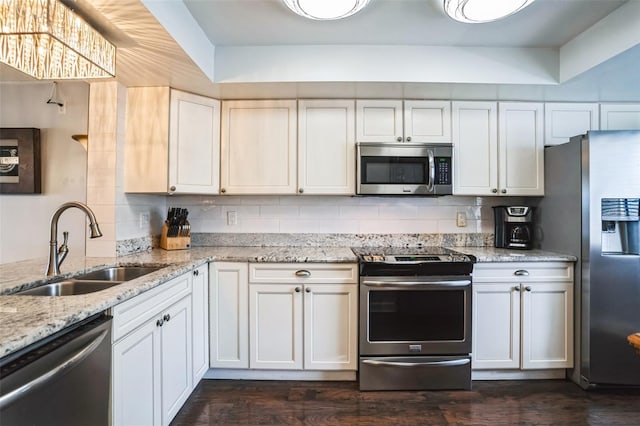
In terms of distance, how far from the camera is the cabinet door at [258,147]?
252cm

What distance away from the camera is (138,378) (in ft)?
4.59

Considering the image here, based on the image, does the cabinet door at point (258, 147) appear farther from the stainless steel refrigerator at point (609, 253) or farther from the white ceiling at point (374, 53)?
the stainless steel refrigerator at point (609, 253)

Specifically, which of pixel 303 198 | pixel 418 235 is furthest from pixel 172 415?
pixel 418 235

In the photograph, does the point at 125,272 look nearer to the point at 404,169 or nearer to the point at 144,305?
the point at 144,305

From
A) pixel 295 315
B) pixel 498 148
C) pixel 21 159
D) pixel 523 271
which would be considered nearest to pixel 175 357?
pixel 295 315

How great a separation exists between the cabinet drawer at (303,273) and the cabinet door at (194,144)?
766mm

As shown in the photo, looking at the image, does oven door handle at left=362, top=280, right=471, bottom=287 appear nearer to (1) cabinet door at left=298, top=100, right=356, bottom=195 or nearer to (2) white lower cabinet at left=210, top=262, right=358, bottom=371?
(2) white lower cabinet at left=210, top=262, right=358, bottom=371

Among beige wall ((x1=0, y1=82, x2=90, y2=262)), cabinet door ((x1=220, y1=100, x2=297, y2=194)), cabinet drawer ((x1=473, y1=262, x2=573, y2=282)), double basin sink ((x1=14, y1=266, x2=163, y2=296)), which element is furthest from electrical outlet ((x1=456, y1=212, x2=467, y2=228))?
beige wall ((x1=0, y1=82, x2=90, y2=262))

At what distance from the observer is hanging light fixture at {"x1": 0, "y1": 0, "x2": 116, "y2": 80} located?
1257 mm

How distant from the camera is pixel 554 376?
2.31m

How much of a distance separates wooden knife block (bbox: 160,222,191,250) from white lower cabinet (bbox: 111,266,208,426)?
1.70 ft

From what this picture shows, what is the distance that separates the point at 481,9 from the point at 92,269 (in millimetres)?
2522

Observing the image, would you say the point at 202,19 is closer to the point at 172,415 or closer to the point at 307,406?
the point at 172,415

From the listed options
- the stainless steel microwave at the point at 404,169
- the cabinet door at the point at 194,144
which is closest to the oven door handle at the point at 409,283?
the stainless steel microwave at the point at 404,169
